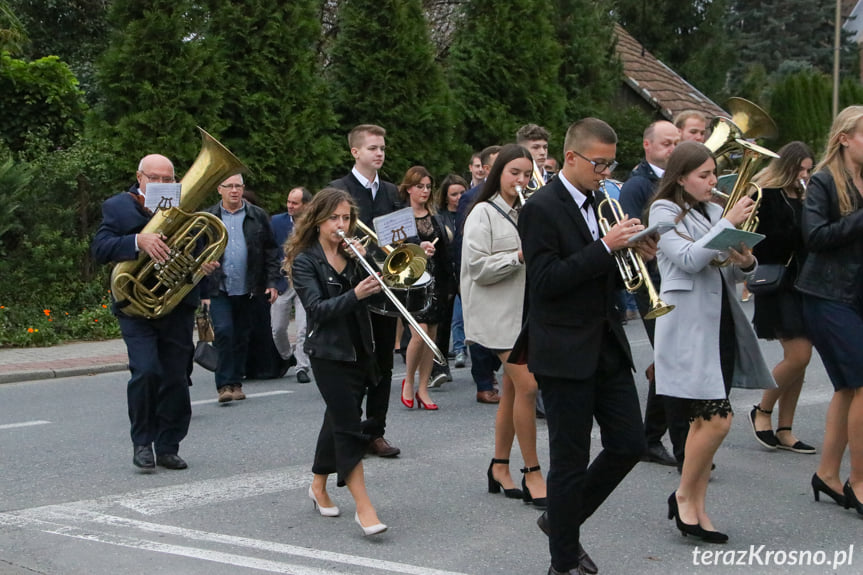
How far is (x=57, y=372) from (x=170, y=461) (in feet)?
16.3

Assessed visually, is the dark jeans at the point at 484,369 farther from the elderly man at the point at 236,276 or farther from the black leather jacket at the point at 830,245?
the black leather jacket at the point at 830,245

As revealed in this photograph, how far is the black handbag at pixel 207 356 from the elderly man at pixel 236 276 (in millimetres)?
403

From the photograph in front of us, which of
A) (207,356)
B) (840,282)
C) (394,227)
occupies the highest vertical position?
(394,227)

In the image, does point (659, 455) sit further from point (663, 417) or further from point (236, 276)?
point (236, 276)

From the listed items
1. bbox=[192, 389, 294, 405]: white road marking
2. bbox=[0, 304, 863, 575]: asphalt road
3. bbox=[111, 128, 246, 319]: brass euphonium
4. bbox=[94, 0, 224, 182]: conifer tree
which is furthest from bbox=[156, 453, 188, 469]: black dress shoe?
bbox=[94, 0, 224, 182]: conifer tree

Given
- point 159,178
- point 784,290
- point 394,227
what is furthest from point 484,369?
point 394,227

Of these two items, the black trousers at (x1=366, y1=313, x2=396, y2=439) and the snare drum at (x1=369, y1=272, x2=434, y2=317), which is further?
the black trousers at (x1=366, y1=313, x2=396, y2=439)

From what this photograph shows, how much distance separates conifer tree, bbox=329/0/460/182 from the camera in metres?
17.1

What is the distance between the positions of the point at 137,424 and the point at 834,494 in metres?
4.02

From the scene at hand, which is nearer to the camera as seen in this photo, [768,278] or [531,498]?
[531,498]

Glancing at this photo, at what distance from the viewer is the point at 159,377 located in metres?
7.10

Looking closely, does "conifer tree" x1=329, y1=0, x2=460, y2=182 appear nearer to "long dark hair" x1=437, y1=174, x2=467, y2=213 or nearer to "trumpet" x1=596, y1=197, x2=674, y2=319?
"long dark hair" x1=437, y1=174, x2=467, y2=213

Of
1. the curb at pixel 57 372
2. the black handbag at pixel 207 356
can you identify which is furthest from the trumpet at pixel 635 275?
the curb at pixel 57 372

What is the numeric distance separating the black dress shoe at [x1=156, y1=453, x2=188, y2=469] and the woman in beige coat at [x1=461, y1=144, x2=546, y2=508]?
6.34 ft
